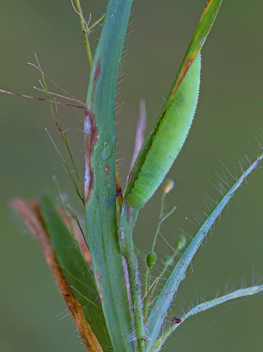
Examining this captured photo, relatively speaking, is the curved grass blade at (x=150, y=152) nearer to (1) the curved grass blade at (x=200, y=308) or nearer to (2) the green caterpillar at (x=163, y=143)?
(2) the green caterpillar at (x=163, y=143)

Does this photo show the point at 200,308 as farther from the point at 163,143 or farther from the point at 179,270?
the point at 163,143

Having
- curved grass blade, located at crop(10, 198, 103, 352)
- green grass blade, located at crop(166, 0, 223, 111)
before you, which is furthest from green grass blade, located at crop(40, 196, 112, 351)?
green grass blade, located at crop(166, 0, 223, 111)

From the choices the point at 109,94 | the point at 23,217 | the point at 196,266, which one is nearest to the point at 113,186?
the point at 109,94

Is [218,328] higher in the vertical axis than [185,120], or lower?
lower

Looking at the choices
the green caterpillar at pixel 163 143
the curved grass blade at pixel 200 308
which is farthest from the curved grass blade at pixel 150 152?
the curved grass blade at pixel 200 308

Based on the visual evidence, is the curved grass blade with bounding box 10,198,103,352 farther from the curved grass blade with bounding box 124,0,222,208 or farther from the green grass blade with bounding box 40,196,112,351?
the curved grass blade with bounding box 124,0,222,208

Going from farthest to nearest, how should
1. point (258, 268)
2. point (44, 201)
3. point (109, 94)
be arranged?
1. point (258, 268)
2. point (44, 201)
3. point (109, 94)

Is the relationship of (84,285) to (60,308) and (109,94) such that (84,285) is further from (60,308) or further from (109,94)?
(60,308)
